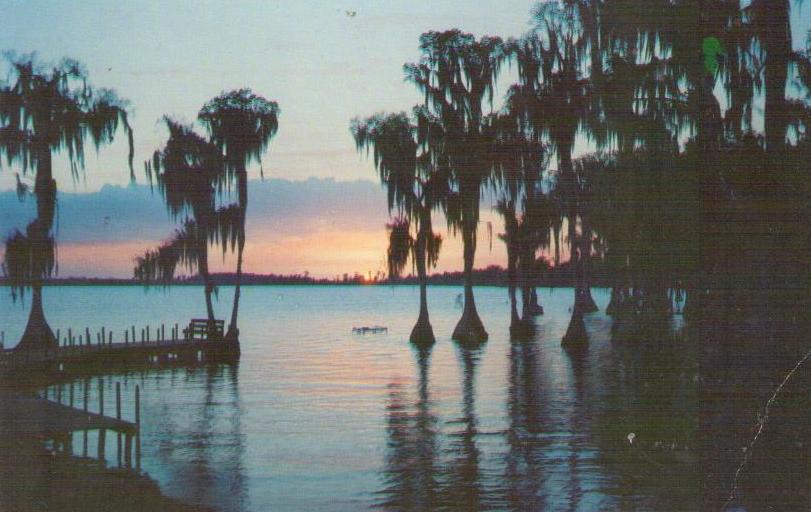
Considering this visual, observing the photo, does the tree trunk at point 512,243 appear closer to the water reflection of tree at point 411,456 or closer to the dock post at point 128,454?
the water reflection of tree at point 411,456

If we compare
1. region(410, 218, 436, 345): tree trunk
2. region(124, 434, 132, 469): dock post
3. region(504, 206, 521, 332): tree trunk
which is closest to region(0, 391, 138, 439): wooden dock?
region(124, 434, 132, 469): dock post

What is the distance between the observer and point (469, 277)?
53.2 meters

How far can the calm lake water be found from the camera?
16.3m

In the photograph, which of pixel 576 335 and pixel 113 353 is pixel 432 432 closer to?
pixel 113 353

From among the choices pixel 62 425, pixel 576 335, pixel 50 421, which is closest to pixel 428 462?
pixel 62 425

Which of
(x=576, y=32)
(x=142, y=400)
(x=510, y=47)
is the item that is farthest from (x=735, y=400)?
(x=510, y=47)

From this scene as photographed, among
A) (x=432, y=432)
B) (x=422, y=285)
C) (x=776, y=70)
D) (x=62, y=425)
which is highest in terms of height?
(x=776, y=70)

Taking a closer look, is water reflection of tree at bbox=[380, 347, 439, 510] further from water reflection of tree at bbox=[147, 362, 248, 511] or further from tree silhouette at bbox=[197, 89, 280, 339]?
tree silhouette at bbox=[197, 89, 280, 339]

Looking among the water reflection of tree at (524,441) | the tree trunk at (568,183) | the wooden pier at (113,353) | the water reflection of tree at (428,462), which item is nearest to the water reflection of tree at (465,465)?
the water reflection of tree at (428,462)

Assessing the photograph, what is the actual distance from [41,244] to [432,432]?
22.8 m

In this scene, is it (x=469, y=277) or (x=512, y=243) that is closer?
(x=512, y=243)

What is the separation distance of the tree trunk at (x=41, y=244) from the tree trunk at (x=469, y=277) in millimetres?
22151

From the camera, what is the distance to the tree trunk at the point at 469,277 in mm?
49562

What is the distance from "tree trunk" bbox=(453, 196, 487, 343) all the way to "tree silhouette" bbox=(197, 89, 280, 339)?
1222 centimetres
